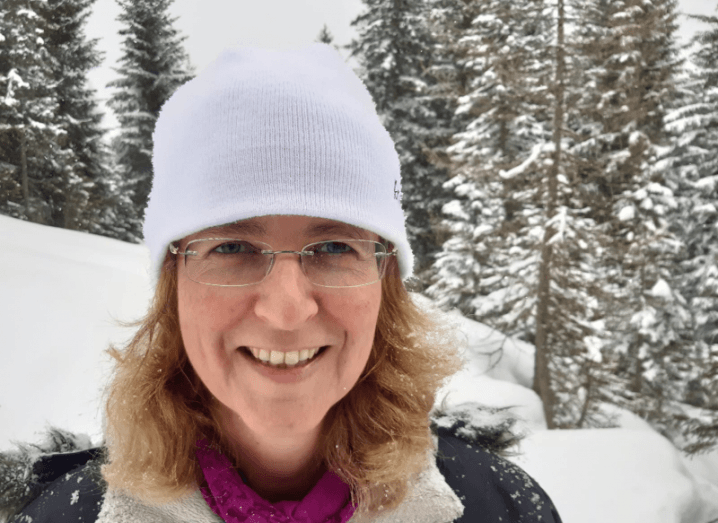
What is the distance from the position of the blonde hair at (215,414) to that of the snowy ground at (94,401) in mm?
1958

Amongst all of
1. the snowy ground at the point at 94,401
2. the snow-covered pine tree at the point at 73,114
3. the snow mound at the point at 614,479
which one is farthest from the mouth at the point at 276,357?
the snow-covered pine tree at the point at 73,114

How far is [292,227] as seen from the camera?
1272mm

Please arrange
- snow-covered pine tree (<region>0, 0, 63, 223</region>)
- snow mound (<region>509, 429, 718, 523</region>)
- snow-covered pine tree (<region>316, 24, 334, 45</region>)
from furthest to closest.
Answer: snow-covered pine tree (<region>316, 24, 334, 45</region>) < snow-covered pine tree (<region>0, 0, 63, 223</region>) < snow mound (<region>509, 429, 718, 523</region>)

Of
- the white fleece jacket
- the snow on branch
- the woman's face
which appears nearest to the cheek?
the woman's face

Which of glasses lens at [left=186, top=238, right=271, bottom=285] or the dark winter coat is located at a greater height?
glasses lens at [left=186, top=238, right=271, bottom=285]

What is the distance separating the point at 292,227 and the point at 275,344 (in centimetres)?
32

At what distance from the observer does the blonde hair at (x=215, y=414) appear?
145 cm

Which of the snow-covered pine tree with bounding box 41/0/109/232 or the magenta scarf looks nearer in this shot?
the magenta scarf

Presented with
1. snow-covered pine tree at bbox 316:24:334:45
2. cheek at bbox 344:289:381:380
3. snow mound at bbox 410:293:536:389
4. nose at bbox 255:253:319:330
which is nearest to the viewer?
nose at bbox 255:253:319:330

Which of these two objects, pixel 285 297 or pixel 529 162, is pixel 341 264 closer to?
pixel 285 297

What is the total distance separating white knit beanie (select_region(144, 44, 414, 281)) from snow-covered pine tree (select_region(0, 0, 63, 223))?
1031 cm

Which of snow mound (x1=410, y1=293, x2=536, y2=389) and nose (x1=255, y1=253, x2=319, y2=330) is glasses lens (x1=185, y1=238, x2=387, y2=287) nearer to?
nose (x1=255, y1=253, x2=319, y2=330)

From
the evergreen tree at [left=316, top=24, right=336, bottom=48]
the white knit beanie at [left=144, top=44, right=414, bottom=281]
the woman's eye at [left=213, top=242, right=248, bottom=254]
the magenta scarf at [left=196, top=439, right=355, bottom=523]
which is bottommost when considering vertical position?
the magenta scarf at [left=196, top=439, right=355, bottom=523]

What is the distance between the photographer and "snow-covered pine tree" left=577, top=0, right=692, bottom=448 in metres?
13.2
